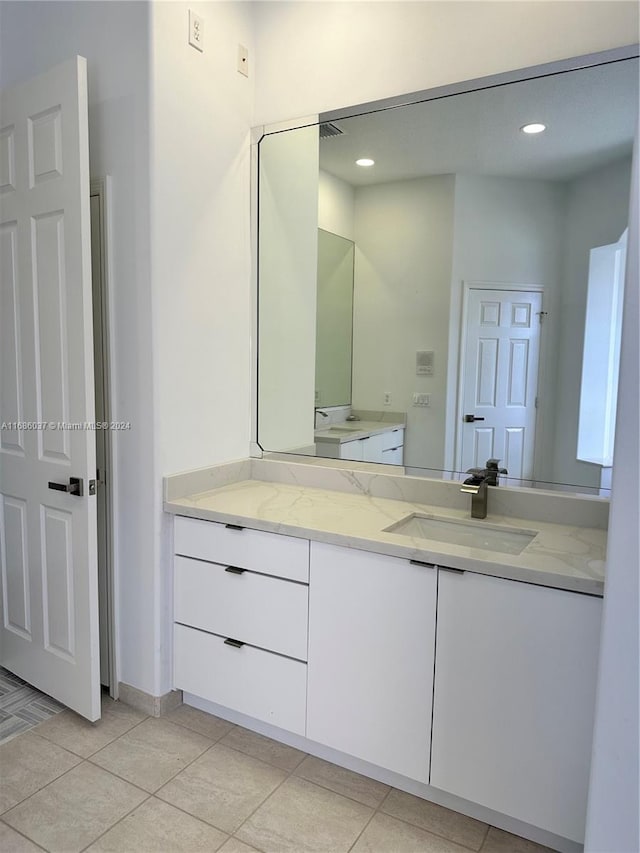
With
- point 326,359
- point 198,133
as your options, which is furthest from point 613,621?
point 198,133

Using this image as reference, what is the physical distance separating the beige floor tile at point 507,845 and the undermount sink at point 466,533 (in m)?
0.80

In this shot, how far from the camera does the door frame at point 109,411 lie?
214 cm

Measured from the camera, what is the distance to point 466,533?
79.1 inches

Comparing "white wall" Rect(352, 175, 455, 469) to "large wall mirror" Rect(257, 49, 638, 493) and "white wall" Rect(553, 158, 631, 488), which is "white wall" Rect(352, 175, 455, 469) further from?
"white wall" Rect(553, 158, 631, 488)

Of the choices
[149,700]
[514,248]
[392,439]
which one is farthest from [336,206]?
[149,700]

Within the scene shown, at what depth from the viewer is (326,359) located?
2492 mm

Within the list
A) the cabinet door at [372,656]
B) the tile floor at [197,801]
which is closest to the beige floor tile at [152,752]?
the tile floor at [197,801]

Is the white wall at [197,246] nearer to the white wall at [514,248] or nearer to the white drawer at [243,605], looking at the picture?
the white drawer at [243,605]

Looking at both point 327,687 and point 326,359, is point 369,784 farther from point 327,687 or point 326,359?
point 326,359

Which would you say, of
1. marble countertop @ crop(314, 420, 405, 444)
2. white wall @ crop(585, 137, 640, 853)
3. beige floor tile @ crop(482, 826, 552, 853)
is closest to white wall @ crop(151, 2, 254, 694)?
marble countertop @ crop(314, 420, 405, 444)

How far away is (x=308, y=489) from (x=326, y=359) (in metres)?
0.56

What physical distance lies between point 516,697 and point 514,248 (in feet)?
4.70

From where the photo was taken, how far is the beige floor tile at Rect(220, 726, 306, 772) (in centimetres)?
197

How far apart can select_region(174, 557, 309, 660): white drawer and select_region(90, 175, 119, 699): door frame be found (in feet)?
0.93
